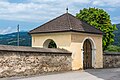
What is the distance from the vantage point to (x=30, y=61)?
20.3 m

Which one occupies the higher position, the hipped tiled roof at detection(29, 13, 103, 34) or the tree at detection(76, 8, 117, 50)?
the tree at detection(76, 8, 117, 50)

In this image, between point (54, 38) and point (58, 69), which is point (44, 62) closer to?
point (58, 69)

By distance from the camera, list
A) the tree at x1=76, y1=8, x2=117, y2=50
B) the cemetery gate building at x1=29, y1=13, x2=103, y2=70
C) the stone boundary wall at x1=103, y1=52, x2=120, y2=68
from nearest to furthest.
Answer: the cemetery gate building at x1=29, y1=13, x2=103, y2=70
the stone boundary wall at x1=103, y1=52, x2=120, y2=68
the tree at x1=76, y1=8, x2=117, y2=50

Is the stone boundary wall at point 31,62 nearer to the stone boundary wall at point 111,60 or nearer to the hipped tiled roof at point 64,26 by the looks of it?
the hipped tiled roof at point 64,26

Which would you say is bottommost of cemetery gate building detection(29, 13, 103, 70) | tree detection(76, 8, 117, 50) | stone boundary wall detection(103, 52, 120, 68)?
stone boundary wall detection(103, 52, 120, 68)

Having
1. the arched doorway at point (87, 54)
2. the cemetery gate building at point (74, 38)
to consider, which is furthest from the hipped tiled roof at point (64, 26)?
the arched doorway at point (87, 54)

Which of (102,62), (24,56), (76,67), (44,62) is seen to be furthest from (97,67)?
(24,56)

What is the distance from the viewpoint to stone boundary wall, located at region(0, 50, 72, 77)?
1833 centimetres

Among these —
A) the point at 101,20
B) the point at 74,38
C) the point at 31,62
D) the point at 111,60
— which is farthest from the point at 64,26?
the point at 101,20

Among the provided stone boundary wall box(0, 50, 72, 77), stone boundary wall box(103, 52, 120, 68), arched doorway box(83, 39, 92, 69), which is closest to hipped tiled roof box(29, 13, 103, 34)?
arched doorway box(83, 39, 92, 69)

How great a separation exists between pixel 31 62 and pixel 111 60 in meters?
13.1

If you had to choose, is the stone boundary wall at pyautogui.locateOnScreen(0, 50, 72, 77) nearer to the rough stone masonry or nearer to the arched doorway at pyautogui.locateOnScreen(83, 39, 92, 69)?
the rough stone masonry

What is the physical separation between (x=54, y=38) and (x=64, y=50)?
6.88ft

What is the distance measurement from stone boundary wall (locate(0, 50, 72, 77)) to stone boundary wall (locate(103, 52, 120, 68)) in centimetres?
691
